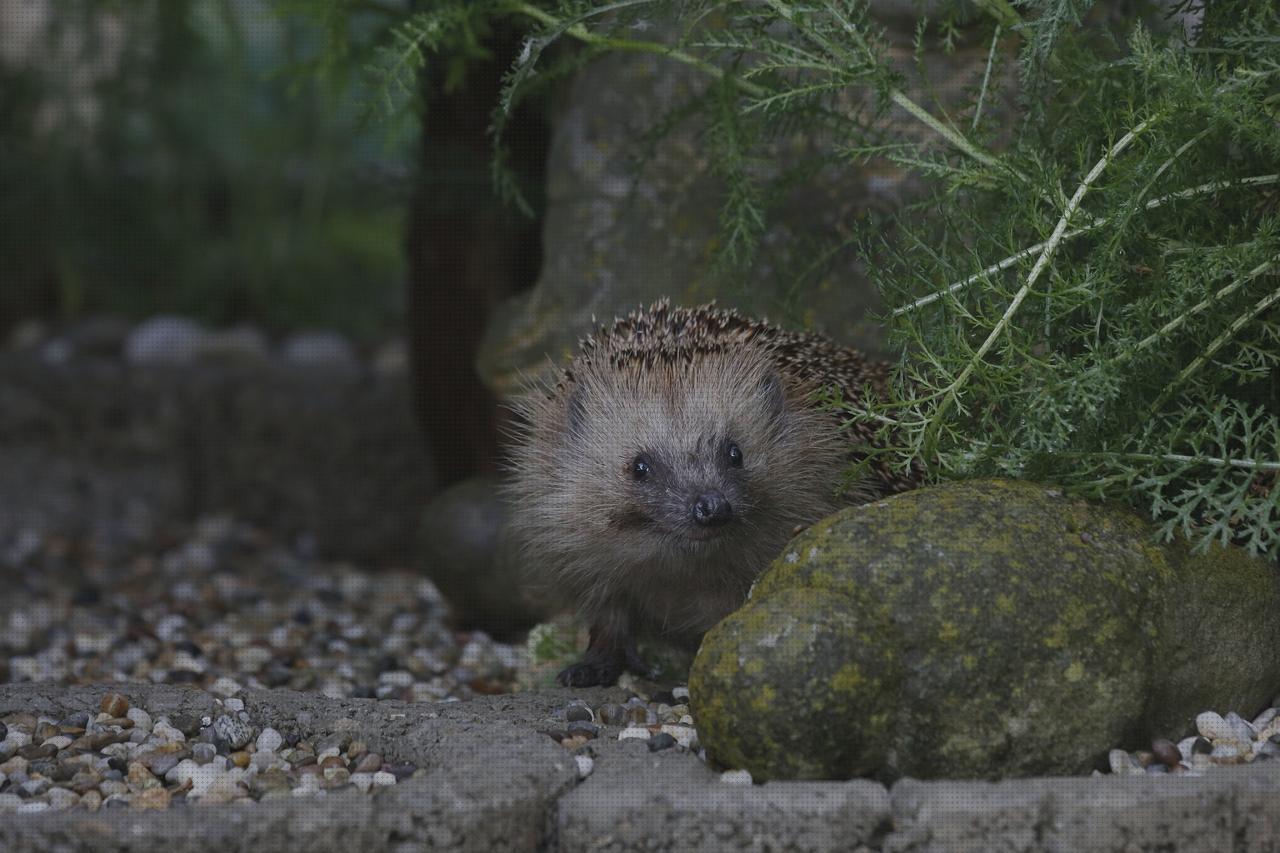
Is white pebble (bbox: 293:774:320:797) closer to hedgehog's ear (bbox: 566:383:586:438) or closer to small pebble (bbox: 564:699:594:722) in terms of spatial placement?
small pebble (bbox: 564:699:594:722)

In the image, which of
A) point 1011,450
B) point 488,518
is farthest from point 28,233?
point 1011,450

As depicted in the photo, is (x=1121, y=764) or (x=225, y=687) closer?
(x=1121, y=764)

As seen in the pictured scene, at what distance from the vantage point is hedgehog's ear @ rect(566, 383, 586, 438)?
4648 millimetres

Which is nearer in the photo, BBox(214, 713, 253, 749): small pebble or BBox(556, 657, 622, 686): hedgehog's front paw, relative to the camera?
BBox(214, 713, 253, 749): small pebble

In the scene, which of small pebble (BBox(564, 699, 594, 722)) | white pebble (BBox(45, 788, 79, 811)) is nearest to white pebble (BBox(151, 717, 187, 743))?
white pebble (BBox(45, 788, 79, 811))

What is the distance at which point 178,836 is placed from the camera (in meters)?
3.03

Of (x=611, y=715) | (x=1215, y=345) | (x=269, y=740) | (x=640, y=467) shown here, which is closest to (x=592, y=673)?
(x=611, y=715)

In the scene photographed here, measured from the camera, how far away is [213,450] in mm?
8078

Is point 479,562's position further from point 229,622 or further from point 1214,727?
point 1214,727

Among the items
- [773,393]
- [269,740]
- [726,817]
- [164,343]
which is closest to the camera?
[726,817]

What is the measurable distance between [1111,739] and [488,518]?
9.76ft

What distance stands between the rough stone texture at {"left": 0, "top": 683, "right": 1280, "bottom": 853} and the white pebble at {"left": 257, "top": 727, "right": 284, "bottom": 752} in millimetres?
627

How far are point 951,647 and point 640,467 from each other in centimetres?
136

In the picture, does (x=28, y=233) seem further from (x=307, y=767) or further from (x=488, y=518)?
(x=307, y=767)
